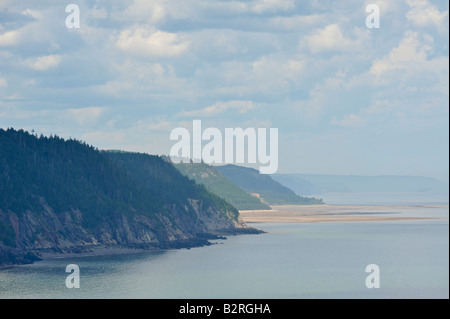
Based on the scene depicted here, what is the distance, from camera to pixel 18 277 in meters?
156

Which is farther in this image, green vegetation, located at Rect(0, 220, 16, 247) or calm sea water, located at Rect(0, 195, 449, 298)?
green vegetation, located at Rect(0, 220, 16, 247)

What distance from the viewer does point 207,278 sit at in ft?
525

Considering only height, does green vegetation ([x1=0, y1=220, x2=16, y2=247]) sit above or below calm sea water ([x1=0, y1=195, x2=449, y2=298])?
above

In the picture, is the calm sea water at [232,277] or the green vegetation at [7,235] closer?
the calm sea water at [232,277]

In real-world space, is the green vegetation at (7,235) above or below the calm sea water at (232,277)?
above

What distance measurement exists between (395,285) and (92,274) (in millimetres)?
57008

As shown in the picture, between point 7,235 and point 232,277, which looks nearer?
point 232,277

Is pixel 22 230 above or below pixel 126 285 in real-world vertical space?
above

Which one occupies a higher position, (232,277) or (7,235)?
(7,235)

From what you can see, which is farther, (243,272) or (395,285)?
(243,272)
